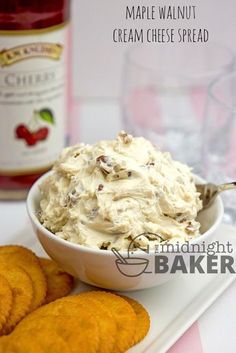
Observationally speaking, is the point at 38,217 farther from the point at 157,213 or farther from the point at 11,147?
the point at 11,147

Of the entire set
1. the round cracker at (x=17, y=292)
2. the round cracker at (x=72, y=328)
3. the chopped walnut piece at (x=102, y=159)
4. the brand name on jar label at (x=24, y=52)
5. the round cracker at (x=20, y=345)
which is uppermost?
the brand name on jar label at (x=24, y=52)

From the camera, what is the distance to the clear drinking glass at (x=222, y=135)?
125 centimetres

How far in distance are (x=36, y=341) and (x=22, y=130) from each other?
1.67 feet

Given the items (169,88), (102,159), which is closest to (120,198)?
(102,159)

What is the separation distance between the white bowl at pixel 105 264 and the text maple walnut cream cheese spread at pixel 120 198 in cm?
1

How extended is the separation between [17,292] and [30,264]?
7 centimetres

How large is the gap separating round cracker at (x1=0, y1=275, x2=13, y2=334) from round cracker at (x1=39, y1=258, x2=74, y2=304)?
2.5 inches

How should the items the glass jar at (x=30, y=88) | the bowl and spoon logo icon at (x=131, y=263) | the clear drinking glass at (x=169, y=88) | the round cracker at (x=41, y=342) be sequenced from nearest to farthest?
1. the round cracker at (x=41, y=342)
2. the bowl and spoon logo icon at (x=131, y=263)
3. the glass jar at (x=30, y=88)
4. the clear drinking glass at (x=169, y=88)

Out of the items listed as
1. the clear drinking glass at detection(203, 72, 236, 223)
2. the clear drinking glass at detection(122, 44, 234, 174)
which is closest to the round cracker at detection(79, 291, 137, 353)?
the clear drinking glass at detection(203, 72, 236, 223)

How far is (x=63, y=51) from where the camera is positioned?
1209 millimetres

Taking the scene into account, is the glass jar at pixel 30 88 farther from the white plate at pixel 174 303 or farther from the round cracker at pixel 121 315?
the round cracker at pixel 121 315

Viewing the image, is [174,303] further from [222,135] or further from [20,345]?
[222,135]

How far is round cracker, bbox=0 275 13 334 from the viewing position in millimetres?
855

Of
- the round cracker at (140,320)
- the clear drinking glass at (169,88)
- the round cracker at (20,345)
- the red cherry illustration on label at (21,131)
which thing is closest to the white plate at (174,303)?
the round cracker at (140,320)
